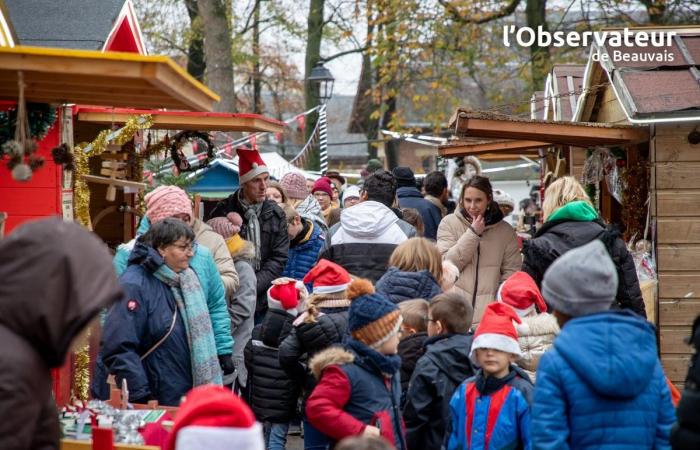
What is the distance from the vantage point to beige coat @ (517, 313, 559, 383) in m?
6.21

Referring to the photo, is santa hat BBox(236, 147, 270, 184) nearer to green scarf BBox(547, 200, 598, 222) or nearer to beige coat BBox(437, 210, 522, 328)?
beige coat BBox(437, 210, 522, 328)

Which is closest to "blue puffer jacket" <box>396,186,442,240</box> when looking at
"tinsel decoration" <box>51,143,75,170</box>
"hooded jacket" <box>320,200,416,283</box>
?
"hooded jacket" <box>320,200,416,283</box>

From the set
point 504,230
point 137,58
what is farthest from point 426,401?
point 504,230

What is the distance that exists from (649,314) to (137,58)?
579 cm

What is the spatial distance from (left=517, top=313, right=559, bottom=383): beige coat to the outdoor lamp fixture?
15.9 metres

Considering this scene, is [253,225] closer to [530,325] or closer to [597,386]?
[530,325]

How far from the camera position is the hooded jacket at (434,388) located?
5707 mm

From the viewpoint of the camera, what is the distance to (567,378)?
4.36m

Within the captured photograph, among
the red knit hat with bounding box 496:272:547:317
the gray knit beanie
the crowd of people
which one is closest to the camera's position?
the crowd of people

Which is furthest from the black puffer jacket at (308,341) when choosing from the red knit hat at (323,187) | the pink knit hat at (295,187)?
the red knit hat at (323,187)

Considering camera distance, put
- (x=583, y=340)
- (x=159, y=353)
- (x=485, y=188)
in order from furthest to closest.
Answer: (x=485, y=188) → (x=159, y=353) → (x=583, y=340)

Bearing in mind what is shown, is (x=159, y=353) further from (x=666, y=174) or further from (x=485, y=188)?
(x=666, y=174)

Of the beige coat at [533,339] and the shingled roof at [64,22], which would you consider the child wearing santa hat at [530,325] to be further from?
the shingled roof at [64,22]

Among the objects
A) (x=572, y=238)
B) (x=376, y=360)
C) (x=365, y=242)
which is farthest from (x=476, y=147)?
(x=376, y=360)
